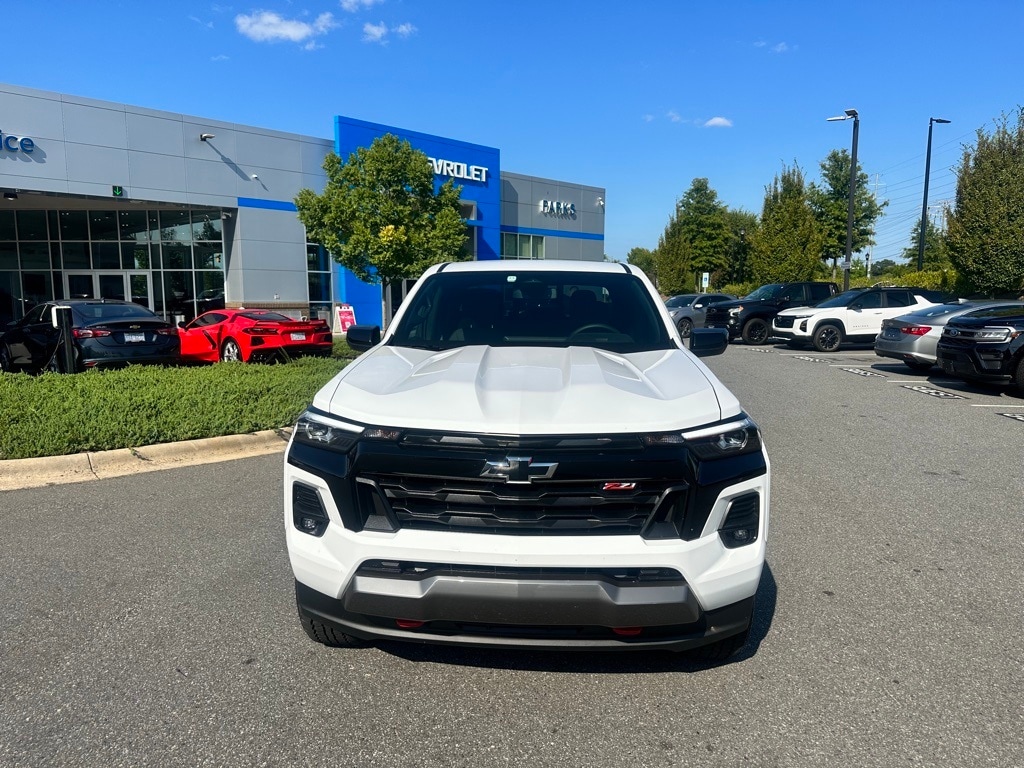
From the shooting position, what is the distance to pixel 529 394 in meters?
2.85

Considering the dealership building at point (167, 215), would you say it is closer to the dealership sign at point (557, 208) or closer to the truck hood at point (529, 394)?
the dealership sign at point (557, 208)

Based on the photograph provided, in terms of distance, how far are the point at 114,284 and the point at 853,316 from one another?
83.6ft

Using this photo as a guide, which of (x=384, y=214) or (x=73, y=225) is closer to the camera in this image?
(x=384, y=214)

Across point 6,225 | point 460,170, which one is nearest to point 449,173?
point 460,170

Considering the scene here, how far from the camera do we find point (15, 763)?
249 cm

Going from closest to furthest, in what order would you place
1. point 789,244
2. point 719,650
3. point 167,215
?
point 719,650, point 167,215, point 789,244

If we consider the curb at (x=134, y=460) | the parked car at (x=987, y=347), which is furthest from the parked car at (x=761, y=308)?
the curb at (x=134, y=460)

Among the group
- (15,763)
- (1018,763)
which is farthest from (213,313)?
(1018,763)

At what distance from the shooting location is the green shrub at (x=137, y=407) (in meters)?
6.45

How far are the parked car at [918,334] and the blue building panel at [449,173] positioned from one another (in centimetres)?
1807

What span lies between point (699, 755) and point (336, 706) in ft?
4.49

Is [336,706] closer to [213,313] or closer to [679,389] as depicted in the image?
[679,389]

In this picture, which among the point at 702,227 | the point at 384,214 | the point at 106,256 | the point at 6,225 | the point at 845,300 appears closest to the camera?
the point at 845,300

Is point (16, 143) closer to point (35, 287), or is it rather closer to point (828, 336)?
point (35, 287)
